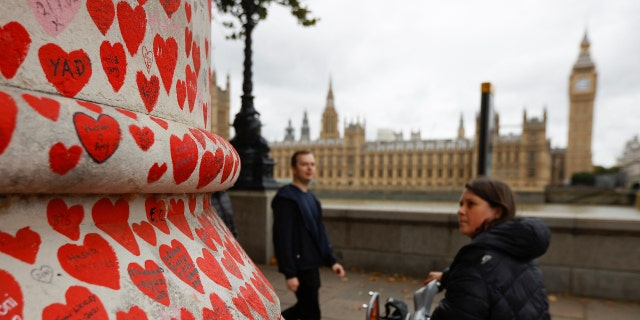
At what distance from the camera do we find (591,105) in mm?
91000

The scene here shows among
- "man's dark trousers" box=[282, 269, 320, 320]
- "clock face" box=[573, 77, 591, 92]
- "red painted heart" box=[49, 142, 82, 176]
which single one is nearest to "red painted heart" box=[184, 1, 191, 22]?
"red painted heart" box=[49, 142, 82, 176]

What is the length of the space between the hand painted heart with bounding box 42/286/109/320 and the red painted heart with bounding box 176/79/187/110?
398mm

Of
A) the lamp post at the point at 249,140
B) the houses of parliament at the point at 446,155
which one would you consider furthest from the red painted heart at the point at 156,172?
the houses of parliament at the point at 446,155

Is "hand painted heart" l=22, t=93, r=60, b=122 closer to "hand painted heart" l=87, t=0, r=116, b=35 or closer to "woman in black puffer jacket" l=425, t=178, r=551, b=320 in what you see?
"hand painted heart" l=87, t=0, r=116, b=35

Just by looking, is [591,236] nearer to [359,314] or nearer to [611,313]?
[611,313]

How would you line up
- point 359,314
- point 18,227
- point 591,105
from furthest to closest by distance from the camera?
1. point 591,105
2. point 359,314
3. point 18,227

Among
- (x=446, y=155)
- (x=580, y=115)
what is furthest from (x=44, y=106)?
(x=580, y=115)

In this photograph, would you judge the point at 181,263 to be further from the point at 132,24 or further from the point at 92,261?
the point at 132,24

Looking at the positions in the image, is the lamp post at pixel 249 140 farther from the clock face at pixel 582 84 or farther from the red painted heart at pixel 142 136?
the clock face at pixel 582 84

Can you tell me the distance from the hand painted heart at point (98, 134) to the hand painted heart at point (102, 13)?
0.15 m

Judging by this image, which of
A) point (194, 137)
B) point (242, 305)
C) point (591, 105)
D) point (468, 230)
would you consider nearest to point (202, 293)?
point (242, 305)

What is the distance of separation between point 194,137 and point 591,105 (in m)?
109

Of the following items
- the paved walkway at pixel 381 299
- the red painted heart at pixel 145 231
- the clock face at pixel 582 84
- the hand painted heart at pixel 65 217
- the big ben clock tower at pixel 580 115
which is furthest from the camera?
the clock face at pixel 582 84

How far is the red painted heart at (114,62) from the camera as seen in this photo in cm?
63
